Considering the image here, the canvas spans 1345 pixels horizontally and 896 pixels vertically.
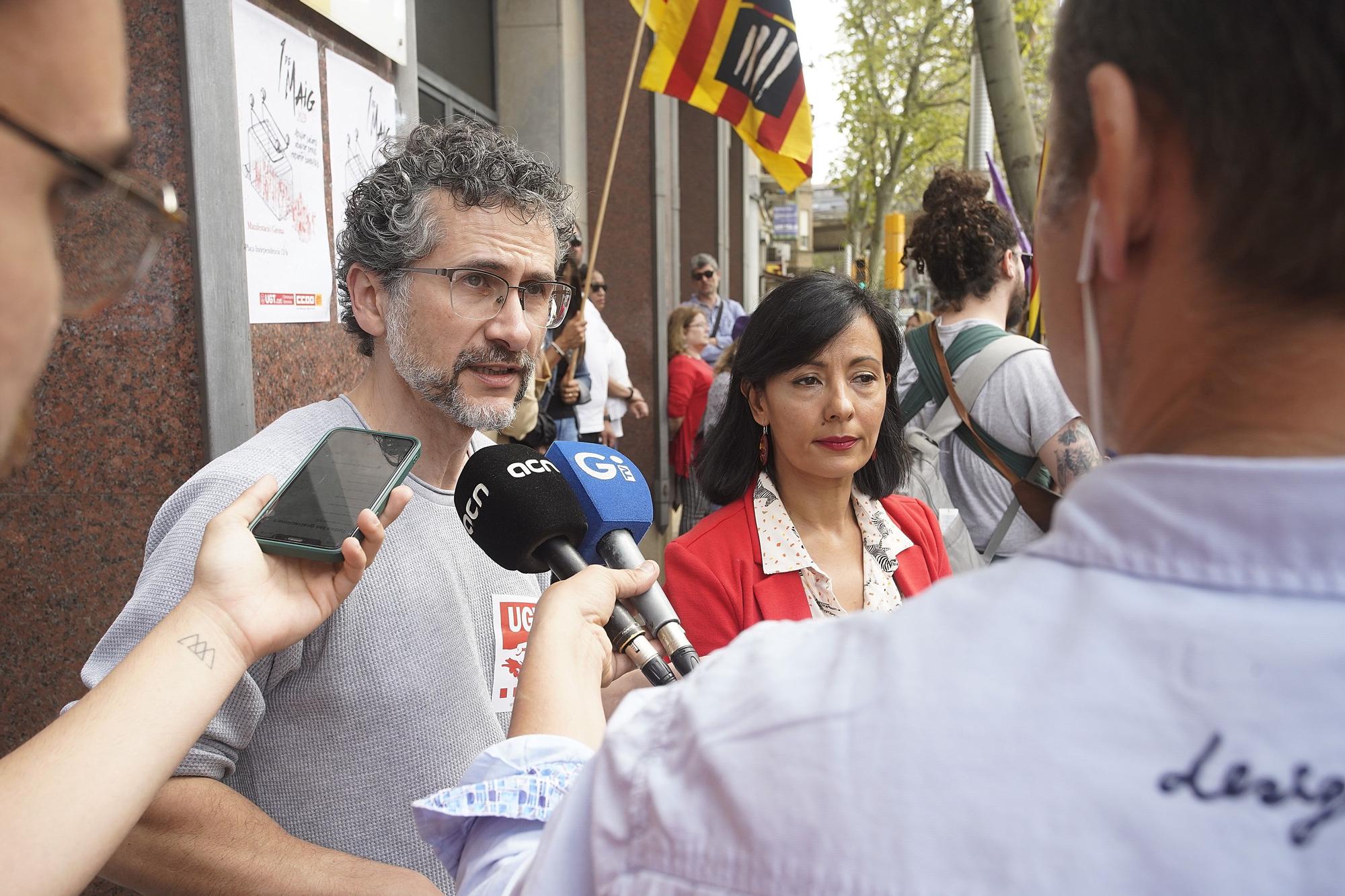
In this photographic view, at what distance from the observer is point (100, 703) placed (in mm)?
1265

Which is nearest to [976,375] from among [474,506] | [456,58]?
[474,506]

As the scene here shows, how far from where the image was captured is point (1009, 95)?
5.29 metres

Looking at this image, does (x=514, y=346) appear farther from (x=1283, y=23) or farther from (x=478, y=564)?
(x=1283, y=23)

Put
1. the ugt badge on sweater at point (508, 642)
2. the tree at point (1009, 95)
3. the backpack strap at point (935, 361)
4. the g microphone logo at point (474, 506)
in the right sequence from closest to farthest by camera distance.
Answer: the g microphone logo at point (474, 506) → the ugt badge on sweater at point (508, 642) → the backpack strap at point (935, 361) → the tree at point (1009, 95)

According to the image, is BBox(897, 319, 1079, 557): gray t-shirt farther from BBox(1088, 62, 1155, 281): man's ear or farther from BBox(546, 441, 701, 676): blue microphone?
BBox(1088, 62, 1155, 281): man's ear

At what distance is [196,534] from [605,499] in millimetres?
668

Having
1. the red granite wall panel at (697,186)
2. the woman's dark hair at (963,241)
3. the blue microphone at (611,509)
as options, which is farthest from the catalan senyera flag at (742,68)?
the red granite wall panel at (697,186)

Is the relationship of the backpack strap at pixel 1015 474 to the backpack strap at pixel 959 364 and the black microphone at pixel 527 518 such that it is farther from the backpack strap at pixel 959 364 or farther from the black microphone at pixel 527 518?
the black microphone at pixel 527 518

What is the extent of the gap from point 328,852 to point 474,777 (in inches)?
26.3

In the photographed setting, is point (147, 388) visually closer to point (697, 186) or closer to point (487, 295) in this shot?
point (487, 295)

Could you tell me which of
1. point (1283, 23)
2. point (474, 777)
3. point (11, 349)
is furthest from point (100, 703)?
point (1283, 23)

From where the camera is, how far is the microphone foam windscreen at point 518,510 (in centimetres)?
169

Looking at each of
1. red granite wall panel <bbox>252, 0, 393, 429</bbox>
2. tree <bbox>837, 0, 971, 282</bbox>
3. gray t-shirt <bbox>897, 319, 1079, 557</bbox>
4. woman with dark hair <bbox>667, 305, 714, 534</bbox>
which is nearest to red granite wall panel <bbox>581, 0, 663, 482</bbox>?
woman with dark hair <bbox>667, 305, 714, 534</bbox>

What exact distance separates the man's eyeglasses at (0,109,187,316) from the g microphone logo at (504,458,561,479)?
82 centimetres
